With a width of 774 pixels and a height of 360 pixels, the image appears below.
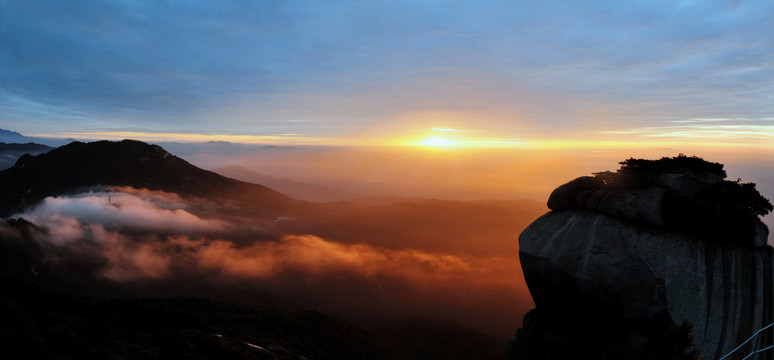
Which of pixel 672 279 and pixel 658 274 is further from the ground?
pixel 658 274

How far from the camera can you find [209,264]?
162125mm

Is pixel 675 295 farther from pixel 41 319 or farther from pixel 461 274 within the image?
pixel 461 274

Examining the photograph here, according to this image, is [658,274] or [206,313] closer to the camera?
[658,274]

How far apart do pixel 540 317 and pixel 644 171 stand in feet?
44.0

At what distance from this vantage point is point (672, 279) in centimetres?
2016

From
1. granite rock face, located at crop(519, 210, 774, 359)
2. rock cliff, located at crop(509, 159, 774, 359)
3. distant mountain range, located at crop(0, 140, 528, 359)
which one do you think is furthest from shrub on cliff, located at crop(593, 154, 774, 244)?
distant mountain range, located at crop(0, 140, 528, 359)

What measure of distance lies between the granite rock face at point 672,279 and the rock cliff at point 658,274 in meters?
0.06

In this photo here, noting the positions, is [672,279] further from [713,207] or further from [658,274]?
[713,207]

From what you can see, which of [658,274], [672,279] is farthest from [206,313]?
[672,279]

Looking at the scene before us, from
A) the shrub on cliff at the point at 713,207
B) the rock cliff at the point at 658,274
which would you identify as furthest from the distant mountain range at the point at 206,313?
the shrub on cliff at the point at 713,207

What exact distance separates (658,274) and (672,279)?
89 centimetres

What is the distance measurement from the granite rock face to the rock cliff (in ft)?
0.19

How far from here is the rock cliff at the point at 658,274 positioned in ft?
65.8

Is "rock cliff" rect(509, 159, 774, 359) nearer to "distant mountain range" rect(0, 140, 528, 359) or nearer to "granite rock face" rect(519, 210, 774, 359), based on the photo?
"granite rock face" rect(519, 210, 774, 359)
